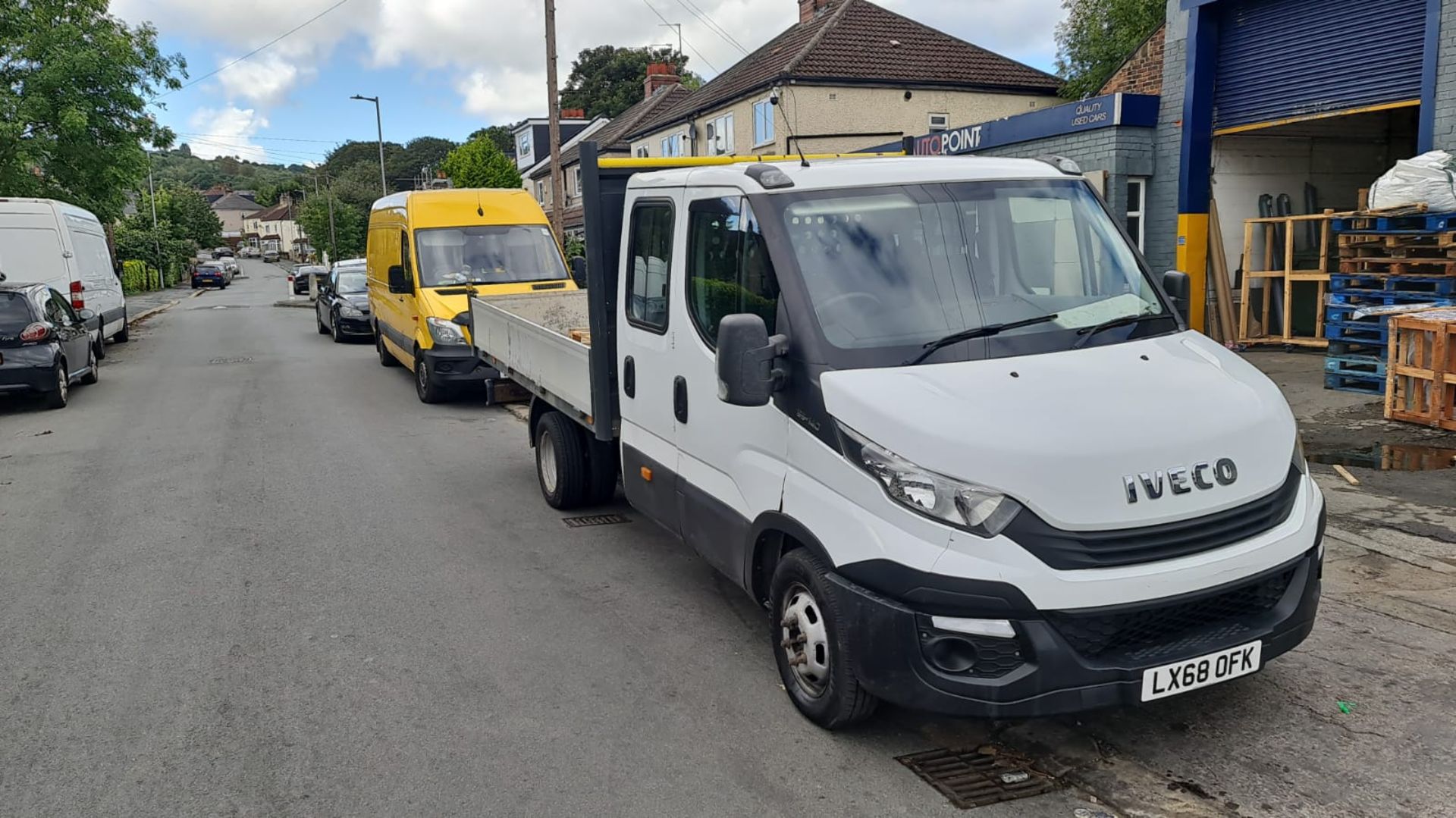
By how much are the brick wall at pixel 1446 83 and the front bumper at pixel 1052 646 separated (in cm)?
1003

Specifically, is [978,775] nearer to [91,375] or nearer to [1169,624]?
[1169,624]

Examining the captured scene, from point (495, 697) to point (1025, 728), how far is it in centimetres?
222

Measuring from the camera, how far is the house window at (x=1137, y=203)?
51.3 feet

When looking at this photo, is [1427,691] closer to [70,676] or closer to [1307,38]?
[70,676]

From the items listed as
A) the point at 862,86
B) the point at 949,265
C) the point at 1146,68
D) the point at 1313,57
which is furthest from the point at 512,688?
the point at 862,86

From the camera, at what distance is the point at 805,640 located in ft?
13.6

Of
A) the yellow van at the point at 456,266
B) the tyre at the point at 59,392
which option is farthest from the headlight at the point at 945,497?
the tyre at the point at 59,392

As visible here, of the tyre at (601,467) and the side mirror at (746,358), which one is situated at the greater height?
the side mirror at (746,358)

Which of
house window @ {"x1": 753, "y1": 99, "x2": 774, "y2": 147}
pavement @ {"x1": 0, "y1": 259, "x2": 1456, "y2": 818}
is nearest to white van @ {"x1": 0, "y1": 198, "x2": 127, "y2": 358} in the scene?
pavement @ {"x1": 0, "y1": 259, "x2": 1456, "y2": 818}

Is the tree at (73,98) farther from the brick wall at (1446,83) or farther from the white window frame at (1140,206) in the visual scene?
the brick wall at (1446,83)

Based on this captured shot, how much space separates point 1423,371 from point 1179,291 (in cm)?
555

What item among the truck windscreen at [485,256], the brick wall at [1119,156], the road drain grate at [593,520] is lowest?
the road drain grate at [593,520]

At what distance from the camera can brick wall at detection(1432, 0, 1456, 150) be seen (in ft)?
36.8

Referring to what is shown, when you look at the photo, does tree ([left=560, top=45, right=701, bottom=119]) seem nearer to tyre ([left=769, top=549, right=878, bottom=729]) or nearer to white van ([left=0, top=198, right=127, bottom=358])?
white van ([left=0, top=198, right=127, bottom=358])
